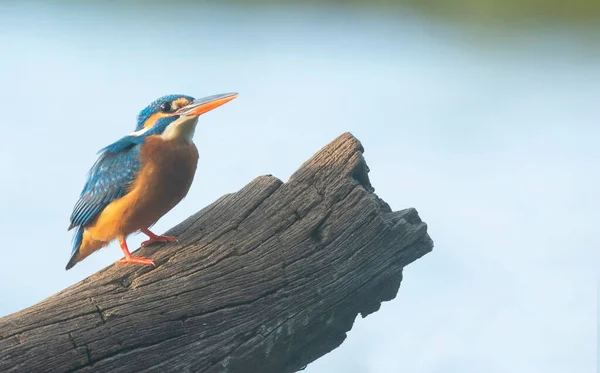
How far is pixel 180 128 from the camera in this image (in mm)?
3982

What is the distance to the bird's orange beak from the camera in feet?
12.7

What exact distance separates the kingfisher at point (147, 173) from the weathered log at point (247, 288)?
15 centimetres

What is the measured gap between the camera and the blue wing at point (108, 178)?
13.1ft

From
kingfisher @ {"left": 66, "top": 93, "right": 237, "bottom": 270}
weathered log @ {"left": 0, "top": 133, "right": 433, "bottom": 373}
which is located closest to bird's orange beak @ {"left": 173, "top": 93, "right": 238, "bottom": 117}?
kingfisher @ {"left": 66, "top": 93, "right": 237, "bottom": 270}

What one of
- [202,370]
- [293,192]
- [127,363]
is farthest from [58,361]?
[293,192]

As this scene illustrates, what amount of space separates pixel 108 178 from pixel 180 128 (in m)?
0.35

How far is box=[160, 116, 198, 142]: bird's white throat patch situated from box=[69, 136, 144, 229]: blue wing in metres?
0.11

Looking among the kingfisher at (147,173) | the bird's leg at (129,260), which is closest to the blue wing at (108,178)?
the kingfisher at (147,173)

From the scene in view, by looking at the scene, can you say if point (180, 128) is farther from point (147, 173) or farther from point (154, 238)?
point (154, 238)

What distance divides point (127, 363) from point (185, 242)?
1.97 feet

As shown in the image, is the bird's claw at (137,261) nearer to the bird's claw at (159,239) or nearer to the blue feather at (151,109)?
the bird's claw at (159,239)

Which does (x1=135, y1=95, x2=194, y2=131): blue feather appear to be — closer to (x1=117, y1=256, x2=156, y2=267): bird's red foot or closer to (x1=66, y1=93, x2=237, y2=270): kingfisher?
(x1=66, y1=93, x2=237, y2=270): kingfisher

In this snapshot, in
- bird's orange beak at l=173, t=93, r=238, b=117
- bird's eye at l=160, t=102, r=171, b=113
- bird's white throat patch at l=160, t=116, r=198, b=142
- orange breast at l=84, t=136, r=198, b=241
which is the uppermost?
bird's eye at l=160, t=102, r=171, b=113

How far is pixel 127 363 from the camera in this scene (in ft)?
11.6
